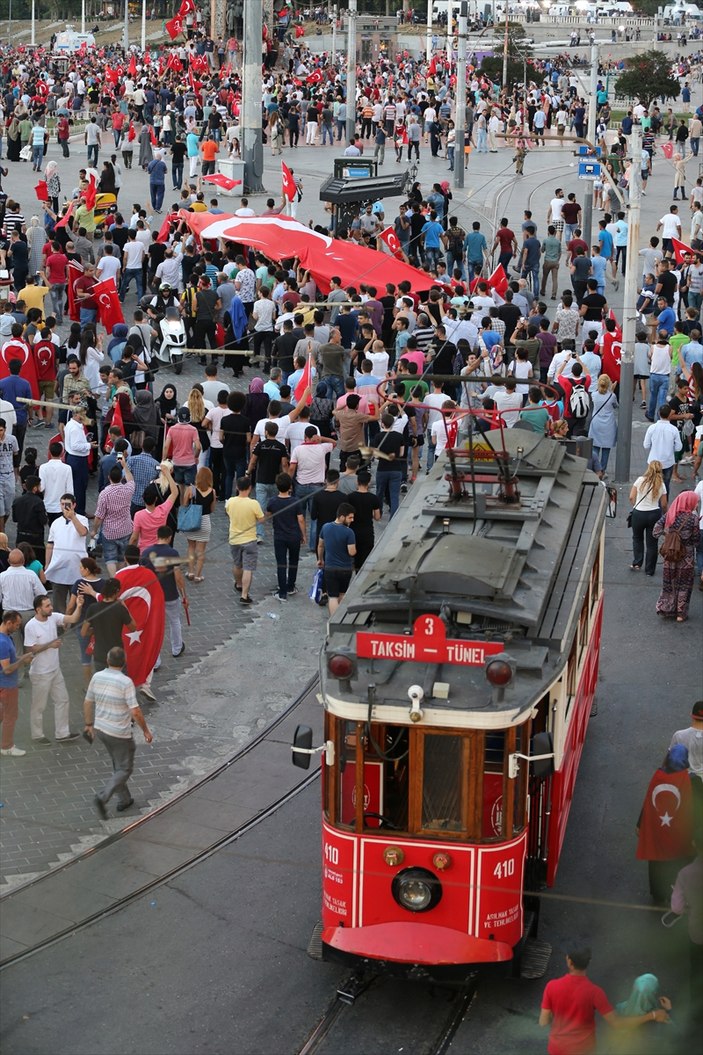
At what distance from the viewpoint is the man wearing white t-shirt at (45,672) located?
14383mm

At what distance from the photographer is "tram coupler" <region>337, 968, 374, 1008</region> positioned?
10.9m

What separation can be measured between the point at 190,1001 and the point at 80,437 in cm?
923

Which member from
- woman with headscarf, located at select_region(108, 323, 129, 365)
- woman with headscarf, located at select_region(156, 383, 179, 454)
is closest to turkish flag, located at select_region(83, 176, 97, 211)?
woman with headscarf, located at select_region(108, 323, 129, 365)

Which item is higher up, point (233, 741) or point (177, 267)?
point (177, 267)

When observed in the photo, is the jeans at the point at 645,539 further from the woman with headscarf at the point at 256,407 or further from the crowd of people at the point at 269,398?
the woman with headscarf at the point at 256,407

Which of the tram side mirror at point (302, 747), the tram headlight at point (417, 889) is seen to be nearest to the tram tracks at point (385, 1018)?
the tram headlight at point (417, 889)

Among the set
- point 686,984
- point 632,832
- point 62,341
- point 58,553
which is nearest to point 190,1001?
point 686,984

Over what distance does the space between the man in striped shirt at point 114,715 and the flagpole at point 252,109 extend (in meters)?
29.8

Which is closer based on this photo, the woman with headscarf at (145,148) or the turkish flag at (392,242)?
the turkish flag at (392,242)

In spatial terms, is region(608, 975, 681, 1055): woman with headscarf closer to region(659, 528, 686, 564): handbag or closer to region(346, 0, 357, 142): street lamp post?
region(659, 528, 686, 564): handbag

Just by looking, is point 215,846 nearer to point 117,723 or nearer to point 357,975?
point 117,723

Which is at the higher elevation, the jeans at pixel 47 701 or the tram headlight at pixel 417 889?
the tram headlight at pixel 417 889

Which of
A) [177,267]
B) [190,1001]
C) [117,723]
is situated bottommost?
[190,1001]

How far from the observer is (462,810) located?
1026 cm
